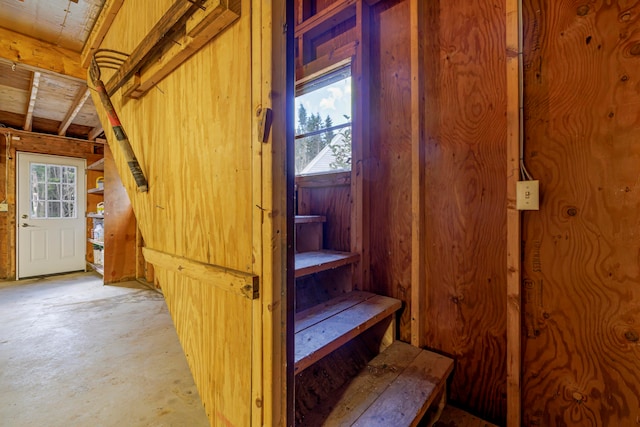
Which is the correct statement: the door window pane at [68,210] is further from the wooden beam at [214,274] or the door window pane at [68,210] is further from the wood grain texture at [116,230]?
the wooden beam at [214,274]

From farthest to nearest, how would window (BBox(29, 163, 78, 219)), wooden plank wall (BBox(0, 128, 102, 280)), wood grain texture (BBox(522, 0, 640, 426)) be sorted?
1. window (BBox(29, 163, 78, 219))
2. wooden plank wall (BBox(0, 128, 102, 280))
3. wood grain texture (BBox(522, 0, 640, 426))

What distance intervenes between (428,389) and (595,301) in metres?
0.78

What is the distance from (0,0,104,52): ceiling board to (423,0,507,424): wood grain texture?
2080mm

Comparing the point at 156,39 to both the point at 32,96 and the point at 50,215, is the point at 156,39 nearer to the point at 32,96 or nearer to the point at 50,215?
the point at 32,96

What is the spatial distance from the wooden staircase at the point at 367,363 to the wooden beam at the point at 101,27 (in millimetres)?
1633

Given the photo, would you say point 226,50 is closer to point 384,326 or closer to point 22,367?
point 384,326

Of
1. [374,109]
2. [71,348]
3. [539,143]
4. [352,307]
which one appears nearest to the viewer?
[539,143]

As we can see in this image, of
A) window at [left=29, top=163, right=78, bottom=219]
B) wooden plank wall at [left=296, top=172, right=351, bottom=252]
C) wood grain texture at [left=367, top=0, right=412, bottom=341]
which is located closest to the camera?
wood grain texture at [left=367, top=0, right=412, bottom=341]

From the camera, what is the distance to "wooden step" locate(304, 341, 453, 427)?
3.42 ft

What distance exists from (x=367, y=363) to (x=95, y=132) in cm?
593

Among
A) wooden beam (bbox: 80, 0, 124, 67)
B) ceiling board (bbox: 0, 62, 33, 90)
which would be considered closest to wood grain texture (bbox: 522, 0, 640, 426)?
wooden beam (bbox: 80, 0, 124, 67)

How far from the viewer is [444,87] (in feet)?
5.10

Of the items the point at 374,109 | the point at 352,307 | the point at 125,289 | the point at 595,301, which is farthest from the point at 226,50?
the point at 125,289

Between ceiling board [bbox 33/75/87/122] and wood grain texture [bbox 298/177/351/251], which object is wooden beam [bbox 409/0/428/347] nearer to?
wood grain texture [bbox 298/177/351/251]
